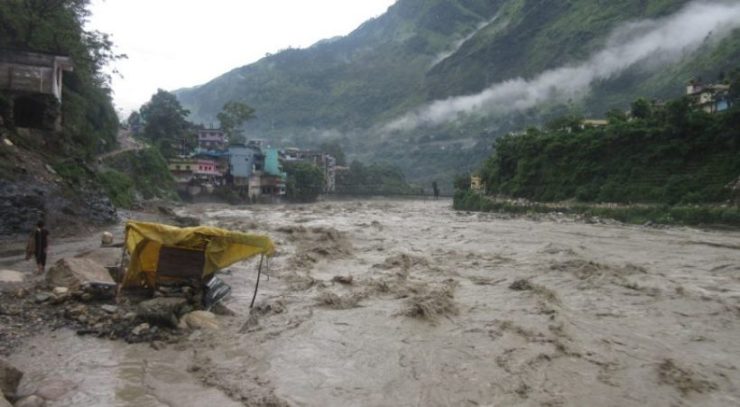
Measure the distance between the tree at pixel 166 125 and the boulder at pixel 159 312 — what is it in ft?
176

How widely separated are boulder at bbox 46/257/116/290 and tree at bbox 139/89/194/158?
5113 centimetres

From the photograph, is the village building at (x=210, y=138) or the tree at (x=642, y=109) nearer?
the tree at (x=642, y=109)

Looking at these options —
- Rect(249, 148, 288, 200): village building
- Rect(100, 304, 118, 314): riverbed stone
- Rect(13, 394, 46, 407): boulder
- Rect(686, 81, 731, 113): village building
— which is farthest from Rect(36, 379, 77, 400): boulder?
Rect(249, 148, 288, 200): village building

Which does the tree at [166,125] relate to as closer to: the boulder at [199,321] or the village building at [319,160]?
the village building at [319,160]

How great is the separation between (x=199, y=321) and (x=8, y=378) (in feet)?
11.1

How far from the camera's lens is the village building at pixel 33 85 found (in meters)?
21.6

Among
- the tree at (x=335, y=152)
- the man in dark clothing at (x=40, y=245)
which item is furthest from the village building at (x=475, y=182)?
the man in dark clothing at (x=40, y=245)

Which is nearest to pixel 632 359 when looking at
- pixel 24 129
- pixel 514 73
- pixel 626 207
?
pixel 24 129

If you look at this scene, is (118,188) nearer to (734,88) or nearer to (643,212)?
(643,212)

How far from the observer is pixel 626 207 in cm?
3331

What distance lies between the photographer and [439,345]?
8.35m

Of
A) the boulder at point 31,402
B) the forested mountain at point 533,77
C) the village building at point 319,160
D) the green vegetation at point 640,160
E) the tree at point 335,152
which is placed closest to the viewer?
the boulder at point 31,402

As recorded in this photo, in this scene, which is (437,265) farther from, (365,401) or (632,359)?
(365,401)

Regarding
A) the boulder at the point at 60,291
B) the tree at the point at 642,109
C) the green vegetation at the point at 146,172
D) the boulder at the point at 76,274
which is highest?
the tree at the point at 642,109
